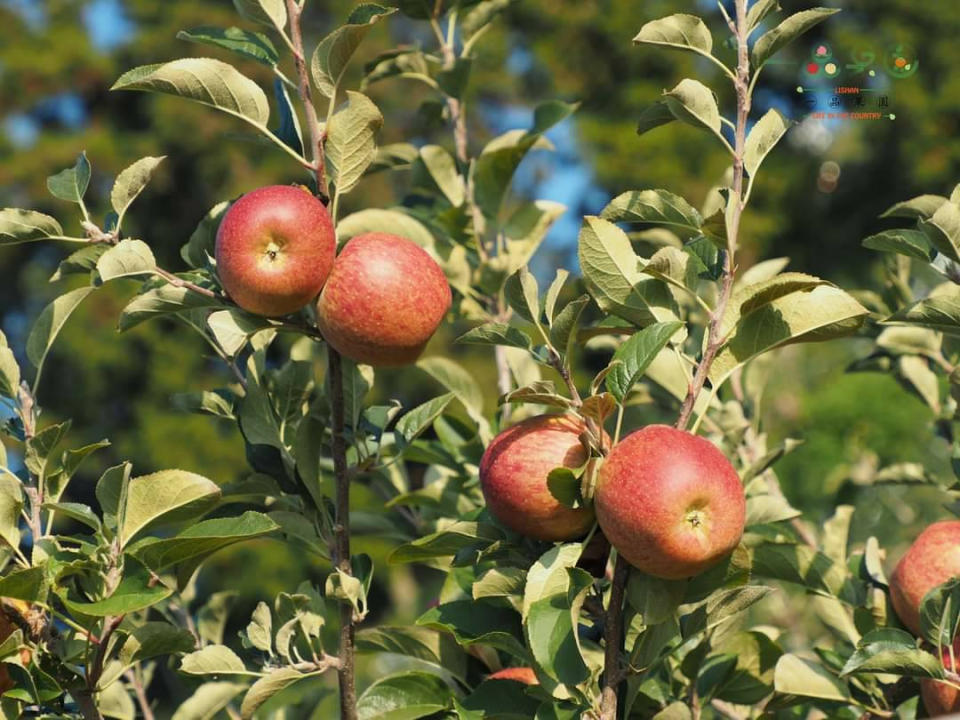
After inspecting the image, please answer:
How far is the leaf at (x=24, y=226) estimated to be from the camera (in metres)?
0.92

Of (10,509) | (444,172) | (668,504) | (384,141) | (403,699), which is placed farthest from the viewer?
(384,141)

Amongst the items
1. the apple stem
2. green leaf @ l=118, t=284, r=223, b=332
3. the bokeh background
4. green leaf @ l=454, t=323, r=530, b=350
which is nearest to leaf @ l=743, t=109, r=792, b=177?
the apple stem

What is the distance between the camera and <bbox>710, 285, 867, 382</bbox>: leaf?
839 millimetres

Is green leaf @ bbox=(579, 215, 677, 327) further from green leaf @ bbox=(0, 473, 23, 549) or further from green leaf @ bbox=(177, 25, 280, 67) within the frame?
green leaf @ bbox=(0, 473, 23, 549)

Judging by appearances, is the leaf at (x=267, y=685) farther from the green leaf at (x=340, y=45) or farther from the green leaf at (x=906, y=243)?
the green leaf at (x=906, y=243)

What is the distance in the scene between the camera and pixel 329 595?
90 centimetres

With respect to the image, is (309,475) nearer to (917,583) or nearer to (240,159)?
(917,583)

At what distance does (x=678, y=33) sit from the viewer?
2.99ft

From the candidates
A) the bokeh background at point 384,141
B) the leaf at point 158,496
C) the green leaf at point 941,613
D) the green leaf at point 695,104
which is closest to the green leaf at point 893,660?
the green leaf at point 941,613

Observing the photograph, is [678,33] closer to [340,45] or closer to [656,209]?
[656,209]

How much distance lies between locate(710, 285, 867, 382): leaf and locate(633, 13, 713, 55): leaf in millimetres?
220

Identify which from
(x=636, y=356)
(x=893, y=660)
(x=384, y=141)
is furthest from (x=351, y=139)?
(x=384, y=141)

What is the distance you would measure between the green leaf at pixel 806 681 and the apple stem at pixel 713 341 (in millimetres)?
148

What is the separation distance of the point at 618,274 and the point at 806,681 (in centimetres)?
37
